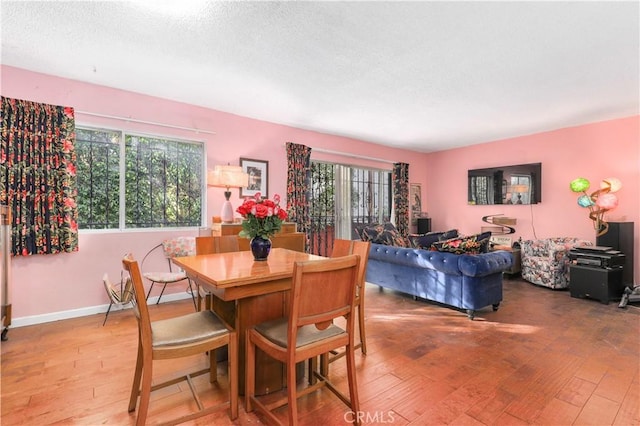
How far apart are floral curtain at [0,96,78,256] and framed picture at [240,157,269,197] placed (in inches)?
78.7

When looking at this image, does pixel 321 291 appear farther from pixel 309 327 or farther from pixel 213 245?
pixel 213 245

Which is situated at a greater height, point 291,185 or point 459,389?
point 291,185

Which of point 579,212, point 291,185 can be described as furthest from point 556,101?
point 291,185

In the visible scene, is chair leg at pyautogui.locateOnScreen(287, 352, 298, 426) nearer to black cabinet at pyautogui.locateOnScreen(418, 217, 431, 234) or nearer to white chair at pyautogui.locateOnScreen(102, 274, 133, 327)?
white chair at pyautogui.locateOnScreen(102, 274, 133, 327)

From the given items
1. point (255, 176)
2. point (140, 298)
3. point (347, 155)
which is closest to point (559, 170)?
point (347, 155)

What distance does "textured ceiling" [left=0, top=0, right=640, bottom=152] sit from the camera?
2.21 m

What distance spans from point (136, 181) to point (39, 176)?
3.07 feet

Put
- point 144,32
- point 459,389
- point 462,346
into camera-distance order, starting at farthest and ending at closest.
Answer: point 462,346 → point 144,32 → point 459,389

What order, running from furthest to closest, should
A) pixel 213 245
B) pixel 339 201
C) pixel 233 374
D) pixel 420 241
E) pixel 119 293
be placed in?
pixel 339 201 < pixel 420 241 < pixel 119 293 < pixel 213 245 < pixel 233 374

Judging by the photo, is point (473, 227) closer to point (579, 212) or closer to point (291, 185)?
point (579, 212)

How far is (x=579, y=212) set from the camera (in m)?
5.02

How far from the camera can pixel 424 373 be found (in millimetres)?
2256

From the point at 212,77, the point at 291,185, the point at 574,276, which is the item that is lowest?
the point at 574,276

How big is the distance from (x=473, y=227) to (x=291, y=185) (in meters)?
4.01
